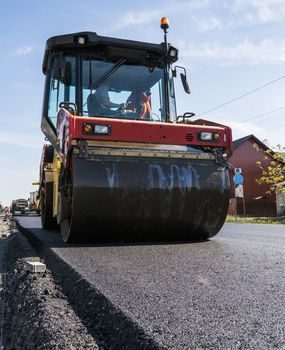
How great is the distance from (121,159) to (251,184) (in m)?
34.7

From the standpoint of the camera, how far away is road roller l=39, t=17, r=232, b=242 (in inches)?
174

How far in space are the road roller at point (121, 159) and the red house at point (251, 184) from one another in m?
31.2

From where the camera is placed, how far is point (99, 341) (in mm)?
1920

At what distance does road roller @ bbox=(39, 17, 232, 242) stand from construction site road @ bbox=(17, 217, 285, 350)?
415 millimetres

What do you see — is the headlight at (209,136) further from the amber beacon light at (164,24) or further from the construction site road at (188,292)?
the amber beacon light at (164,24)

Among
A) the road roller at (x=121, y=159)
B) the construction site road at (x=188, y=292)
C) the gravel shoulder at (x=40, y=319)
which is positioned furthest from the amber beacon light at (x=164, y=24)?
the gravel shoulder at (x=40, y=319)

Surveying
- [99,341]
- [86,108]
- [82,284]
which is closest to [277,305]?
[99,341]

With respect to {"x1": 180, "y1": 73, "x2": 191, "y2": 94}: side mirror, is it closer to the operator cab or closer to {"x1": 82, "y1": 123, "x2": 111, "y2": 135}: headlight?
the operator cab

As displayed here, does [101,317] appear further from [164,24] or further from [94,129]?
[164,24]

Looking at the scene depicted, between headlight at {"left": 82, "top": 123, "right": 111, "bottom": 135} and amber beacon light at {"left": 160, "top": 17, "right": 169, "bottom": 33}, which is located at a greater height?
amber beacon light at {"left": 160, "top": 17, "right": 169, "bottom": 33}

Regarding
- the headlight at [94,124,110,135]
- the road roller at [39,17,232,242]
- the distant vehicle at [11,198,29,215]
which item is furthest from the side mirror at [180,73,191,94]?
the distant vehicle at [11,198,29,215]

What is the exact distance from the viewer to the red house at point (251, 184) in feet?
120

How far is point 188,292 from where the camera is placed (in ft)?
8.02

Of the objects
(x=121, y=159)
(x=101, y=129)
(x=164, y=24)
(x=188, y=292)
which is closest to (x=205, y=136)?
(x=121, y=159)
